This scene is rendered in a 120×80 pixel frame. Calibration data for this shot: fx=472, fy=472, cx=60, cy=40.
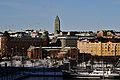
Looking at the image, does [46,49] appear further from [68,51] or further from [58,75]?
[58,75]

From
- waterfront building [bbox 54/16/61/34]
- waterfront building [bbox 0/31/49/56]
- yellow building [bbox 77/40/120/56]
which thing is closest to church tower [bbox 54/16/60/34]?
waterfront building [bbox 54/16/61/34]

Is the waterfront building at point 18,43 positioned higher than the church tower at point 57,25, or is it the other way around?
the church tower at point 57,25

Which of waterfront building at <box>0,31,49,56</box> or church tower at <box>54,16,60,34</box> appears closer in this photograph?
waterfront building at <box>0,31,49,56</box>

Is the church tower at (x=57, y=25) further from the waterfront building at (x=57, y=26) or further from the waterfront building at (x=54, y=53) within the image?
the waterfront building at (x=54, y=53)

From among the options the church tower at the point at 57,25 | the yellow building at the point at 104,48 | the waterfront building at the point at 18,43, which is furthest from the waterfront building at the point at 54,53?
the church tower at the point at 57,25

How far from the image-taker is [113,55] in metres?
56.2

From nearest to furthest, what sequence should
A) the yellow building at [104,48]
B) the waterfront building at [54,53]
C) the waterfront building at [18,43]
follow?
A: the yellow building at [104,48] → the waterfront building at [54,53] → the waterfront building at [18,43]

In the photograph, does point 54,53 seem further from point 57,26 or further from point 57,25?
point 57,26

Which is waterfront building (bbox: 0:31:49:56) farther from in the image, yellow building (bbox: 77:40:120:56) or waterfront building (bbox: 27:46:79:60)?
yellow building (bbox: 77:40:120:56)

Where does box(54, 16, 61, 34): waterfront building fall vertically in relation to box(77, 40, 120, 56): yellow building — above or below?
above

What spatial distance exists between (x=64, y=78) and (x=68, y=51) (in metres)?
27.1

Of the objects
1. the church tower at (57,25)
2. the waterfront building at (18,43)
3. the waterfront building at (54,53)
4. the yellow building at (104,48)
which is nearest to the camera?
the yellow building at (104,48)

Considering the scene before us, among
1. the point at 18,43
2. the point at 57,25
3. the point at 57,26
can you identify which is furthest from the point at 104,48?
the point at 57,26

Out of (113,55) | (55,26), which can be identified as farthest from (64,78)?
(55,26)
